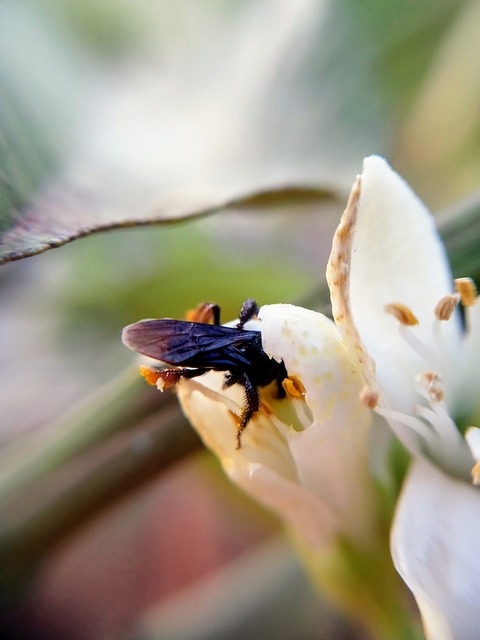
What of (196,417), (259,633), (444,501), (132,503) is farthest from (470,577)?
(132,503)

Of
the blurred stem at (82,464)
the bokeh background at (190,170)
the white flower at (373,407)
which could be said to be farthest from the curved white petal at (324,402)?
the bokeh background at (190,170)

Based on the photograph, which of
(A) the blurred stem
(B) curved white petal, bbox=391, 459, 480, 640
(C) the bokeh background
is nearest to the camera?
(B) curved white petal, bbox=391, 459, 480, 640

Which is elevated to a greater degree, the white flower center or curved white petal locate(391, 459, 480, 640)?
the white flower center

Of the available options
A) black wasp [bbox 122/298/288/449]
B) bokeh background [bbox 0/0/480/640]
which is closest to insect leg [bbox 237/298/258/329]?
black wasp [bbox 122/298/288/449]

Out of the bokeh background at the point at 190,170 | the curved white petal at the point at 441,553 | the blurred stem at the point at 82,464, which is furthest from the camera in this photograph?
the bokeh background at the point at 190,170

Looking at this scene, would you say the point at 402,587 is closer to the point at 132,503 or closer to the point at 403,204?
the point at 403,204

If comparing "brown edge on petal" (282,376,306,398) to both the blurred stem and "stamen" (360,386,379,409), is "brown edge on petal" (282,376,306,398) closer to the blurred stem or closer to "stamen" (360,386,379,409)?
→ "stamen" (360,386,379,409)

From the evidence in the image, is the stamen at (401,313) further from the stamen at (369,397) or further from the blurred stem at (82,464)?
the blurred stem at (82,464)

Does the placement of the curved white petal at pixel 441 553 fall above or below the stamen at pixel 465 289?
below
